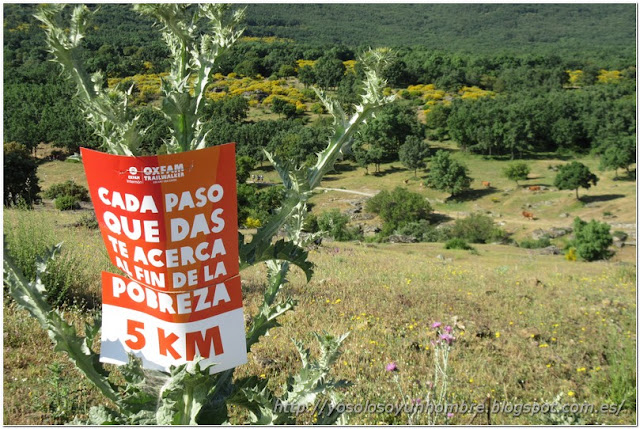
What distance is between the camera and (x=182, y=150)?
249 cm

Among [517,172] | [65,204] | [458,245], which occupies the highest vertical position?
[65,204]

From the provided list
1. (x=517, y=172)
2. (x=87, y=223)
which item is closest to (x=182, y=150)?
(x=87, y=223)

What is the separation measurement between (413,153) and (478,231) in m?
26.4

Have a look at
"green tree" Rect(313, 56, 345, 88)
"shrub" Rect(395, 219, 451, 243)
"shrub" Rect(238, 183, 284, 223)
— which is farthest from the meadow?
"green tree" Rect(313, 56, 345, 88)

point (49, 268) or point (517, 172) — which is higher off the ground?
point (49, 268)

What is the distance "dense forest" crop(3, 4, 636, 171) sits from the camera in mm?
71188

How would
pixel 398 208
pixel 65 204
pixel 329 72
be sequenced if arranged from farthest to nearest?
pixel 329 72 < pixel 398 208 < pixel 65 204

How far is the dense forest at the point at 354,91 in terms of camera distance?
234 ft

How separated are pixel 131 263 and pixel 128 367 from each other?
1.38ft

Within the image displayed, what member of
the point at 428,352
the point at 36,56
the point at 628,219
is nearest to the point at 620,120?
the point at 628,219

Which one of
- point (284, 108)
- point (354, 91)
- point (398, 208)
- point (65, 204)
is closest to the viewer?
point (65, 204)

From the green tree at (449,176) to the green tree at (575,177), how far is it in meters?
9.09

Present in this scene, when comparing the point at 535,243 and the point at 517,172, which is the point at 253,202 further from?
the point at 517,172

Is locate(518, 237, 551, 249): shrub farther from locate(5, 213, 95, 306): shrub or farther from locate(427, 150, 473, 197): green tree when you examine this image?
locate(5, 213, 95, 306): shrub
